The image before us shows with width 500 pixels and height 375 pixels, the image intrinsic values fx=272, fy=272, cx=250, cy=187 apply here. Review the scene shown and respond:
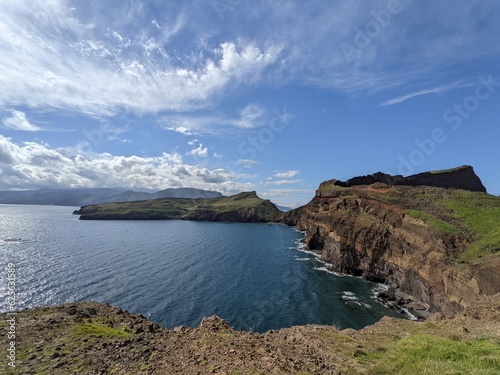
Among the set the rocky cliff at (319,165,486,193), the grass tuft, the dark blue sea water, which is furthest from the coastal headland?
the rocky cliff at (319,165,486,193)

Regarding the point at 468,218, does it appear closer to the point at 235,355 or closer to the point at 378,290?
the point at 378,290

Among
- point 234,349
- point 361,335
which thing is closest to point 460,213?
point 361,335

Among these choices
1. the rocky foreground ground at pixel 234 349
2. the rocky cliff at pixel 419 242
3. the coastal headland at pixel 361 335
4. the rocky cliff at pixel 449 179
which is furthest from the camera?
the rocky cliff at pixel 449 179

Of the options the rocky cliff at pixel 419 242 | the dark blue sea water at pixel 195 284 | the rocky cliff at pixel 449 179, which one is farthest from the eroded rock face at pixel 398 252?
the rocky cliff at pixel 449 179

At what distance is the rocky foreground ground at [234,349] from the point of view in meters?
15.1

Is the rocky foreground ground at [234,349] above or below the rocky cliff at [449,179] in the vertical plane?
below

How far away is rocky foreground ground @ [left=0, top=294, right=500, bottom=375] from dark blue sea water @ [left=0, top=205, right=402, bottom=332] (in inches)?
859

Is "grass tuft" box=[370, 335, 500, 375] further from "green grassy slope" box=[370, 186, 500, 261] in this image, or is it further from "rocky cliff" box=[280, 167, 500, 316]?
"green grassy slope" box=[370, 186, 500, 261]

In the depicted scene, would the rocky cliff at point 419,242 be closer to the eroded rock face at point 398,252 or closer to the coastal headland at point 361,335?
the eroded rock face at point 398,252

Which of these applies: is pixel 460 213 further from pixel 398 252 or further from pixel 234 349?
pixel 234 349

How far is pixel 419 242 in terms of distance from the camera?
208 ft

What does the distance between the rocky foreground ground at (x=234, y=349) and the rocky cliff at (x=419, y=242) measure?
2080cm

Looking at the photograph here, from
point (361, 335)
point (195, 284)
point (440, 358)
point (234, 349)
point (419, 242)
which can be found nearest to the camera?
point (440, 358)

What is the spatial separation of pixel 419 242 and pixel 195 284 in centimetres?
5327
